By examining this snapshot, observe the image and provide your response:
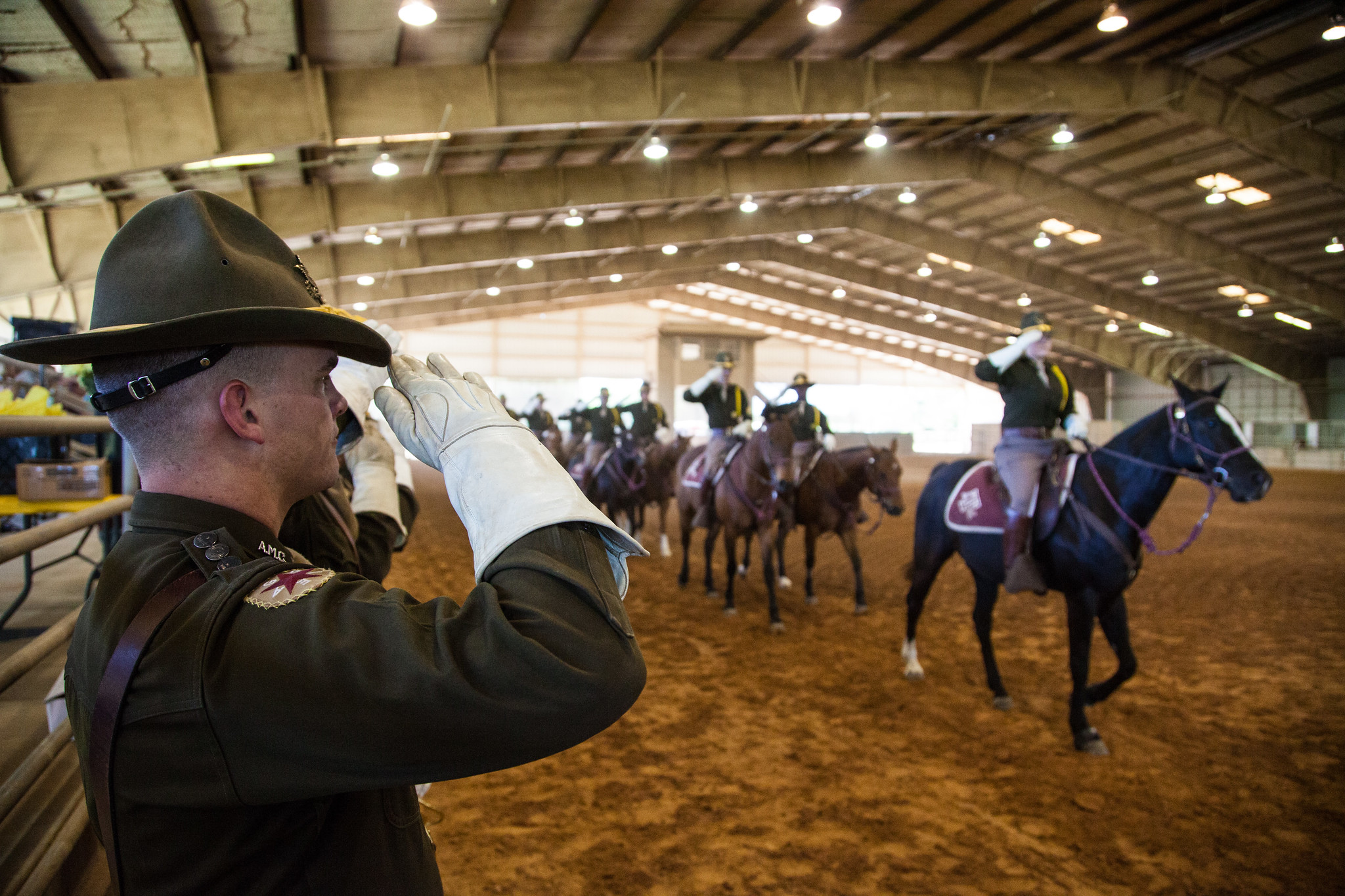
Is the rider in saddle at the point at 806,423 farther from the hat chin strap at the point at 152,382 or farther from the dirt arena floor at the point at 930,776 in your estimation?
the hat chin strap at the point at 152,382

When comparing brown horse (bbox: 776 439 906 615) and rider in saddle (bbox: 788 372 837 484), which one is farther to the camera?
rider in saddle (bbox: 788 372 837 484)

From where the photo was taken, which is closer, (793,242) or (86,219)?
(86,219)

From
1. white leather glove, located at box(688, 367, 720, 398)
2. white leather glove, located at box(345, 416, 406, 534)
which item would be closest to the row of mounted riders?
white leather glove, located at box(688, 367, 720, 398)

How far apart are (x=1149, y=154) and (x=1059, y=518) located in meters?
12.8

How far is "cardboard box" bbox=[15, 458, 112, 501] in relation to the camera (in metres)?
3.49

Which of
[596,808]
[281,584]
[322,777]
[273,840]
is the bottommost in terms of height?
[596,808]

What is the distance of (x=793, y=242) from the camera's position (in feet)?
74.6

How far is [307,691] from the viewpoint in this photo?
75cm

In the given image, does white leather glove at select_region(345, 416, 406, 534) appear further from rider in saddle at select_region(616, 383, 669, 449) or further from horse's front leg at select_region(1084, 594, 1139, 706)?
rider in saddle at select_region(616, 383, 669, 449)

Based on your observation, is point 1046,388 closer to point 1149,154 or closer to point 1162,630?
point 1162,630

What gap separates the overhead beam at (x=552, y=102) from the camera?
23.3 feet

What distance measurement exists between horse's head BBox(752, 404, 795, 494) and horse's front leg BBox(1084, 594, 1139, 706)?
A: 2.89m

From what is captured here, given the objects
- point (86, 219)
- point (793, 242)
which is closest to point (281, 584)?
point (86, 219)

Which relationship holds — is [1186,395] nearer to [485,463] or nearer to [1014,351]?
[1014,351]
